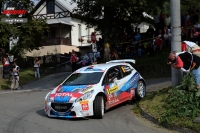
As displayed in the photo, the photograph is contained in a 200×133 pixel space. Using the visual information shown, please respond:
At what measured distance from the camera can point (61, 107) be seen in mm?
10430

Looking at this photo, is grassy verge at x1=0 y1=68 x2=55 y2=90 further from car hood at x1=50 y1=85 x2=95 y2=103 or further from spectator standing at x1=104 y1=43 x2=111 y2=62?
car hood at x1=50 y1=85 x2=95 y2=103

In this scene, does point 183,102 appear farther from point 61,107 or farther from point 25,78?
point 25,78

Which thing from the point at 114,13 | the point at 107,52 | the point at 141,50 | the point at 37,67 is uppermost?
the point at 114,13

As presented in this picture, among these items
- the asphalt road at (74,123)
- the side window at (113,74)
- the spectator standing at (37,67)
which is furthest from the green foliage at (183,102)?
the spectator standing at (37,67)

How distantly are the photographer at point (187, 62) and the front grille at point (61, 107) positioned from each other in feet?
11.1

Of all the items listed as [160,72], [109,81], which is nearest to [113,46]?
[160,72]

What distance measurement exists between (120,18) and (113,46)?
7.62 feet

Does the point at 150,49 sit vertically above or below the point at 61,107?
above

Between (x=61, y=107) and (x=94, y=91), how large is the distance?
3.72 feet

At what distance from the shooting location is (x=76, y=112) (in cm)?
1023

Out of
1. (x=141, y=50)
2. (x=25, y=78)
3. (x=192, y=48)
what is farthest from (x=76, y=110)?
(x=25, y=78)

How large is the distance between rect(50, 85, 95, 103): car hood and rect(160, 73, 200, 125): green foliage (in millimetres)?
2531

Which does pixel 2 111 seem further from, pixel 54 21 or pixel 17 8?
pixel 54 21

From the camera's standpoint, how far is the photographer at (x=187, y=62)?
1017 centimetres
